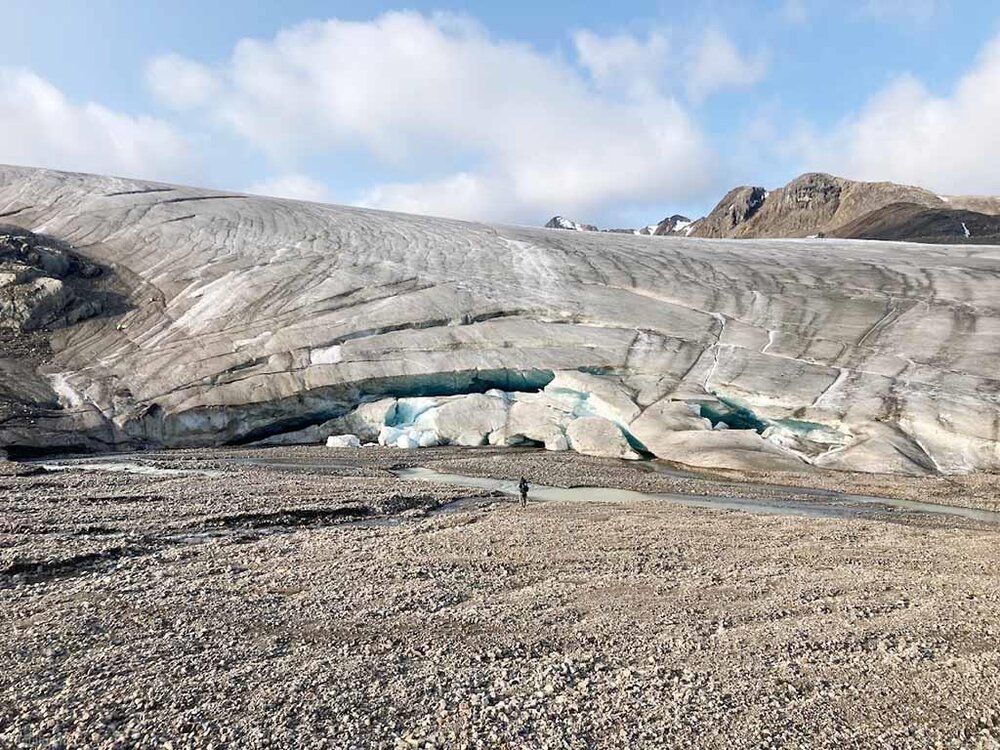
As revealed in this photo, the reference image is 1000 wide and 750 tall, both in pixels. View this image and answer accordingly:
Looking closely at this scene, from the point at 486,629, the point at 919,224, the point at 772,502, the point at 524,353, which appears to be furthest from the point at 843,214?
→ the point at 486,629

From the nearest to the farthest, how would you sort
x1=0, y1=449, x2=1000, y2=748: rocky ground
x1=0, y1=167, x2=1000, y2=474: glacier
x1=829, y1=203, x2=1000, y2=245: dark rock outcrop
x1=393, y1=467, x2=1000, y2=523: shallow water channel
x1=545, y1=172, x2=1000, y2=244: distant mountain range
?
x1=0, y1=449, x2=1000, y2=748: rocky ground < x1=393, y1=467, x2=1000, y2=523: shallow water channel < x1=0, y1=167, x2=1000, y2=474: glacier < x1=829, y1=203, x2=1000, y2=245: dark rock outcrop < x1=545, y1=172, x2=1000, y2=244: distant mountain range

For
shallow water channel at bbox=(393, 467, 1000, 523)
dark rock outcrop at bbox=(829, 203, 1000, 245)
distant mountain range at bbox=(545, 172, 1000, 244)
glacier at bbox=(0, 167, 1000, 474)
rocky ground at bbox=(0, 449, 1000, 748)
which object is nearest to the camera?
rocky ground at bbox=(0, 449, 1000, 748)

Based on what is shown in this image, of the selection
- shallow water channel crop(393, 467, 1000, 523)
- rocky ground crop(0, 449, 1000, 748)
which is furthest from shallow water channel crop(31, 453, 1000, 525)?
rocky ground crop(0, 449, 1000, 748)

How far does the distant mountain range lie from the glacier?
47.9 meters

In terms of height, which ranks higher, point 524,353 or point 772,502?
point 524,353

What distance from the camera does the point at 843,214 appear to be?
10406 cm

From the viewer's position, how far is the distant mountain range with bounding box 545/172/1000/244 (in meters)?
80.2

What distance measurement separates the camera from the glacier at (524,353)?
19328 millimetres

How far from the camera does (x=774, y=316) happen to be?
2403 centimetres

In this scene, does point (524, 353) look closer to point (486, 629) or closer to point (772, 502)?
point (772, 502)

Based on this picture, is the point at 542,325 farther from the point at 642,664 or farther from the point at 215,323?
the point at 642,664

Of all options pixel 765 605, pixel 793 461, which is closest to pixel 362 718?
pixel 765 605

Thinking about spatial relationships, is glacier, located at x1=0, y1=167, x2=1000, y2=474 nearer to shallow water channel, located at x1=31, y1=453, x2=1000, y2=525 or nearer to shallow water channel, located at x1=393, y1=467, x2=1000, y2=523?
shallow water channel, located at x1=31, y1=453, x2=1000, y2=525

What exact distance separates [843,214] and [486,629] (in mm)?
113476
